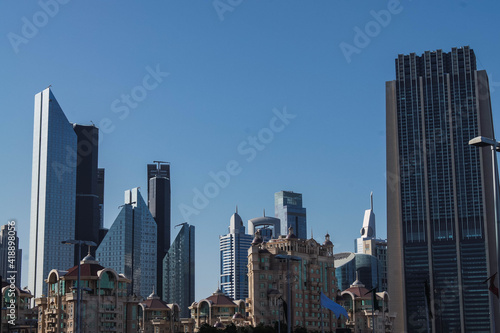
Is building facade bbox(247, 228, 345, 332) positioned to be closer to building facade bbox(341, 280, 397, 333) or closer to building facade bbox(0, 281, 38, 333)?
building facade bbox(341, 280, 397, 333)

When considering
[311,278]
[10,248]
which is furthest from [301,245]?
[10,248]

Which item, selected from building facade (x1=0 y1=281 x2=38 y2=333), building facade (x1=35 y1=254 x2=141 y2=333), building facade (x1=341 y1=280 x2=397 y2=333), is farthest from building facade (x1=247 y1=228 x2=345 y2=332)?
building facade (x1=0 y1=281 x2=38 y2=333)

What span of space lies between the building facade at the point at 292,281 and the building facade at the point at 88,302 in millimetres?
32643

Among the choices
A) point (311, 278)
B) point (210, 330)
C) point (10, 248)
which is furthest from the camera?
point (311, 278)

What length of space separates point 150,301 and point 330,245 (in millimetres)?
45731

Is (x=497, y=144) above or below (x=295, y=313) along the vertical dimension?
above

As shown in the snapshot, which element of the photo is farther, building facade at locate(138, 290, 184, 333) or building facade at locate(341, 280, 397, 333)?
building facade at locate(341, 280, 397, 333)

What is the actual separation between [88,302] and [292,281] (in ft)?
167

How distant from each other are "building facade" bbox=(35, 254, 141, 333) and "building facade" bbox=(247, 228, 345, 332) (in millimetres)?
32643

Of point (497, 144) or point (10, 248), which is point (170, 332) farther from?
point (497, 144)

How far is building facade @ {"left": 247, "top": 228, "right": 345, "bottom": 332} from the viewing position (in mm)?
165000

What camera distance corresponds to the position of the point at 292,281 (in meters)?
169

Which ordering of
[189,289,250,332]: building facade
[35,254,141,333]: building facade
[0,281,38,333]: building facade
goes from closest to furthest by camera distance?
[35,254,141,333]: building facade → [0,281,38,333]: building facade → [189,289,250,332]: building facade

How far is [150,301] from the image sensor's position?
180500 millimetres
